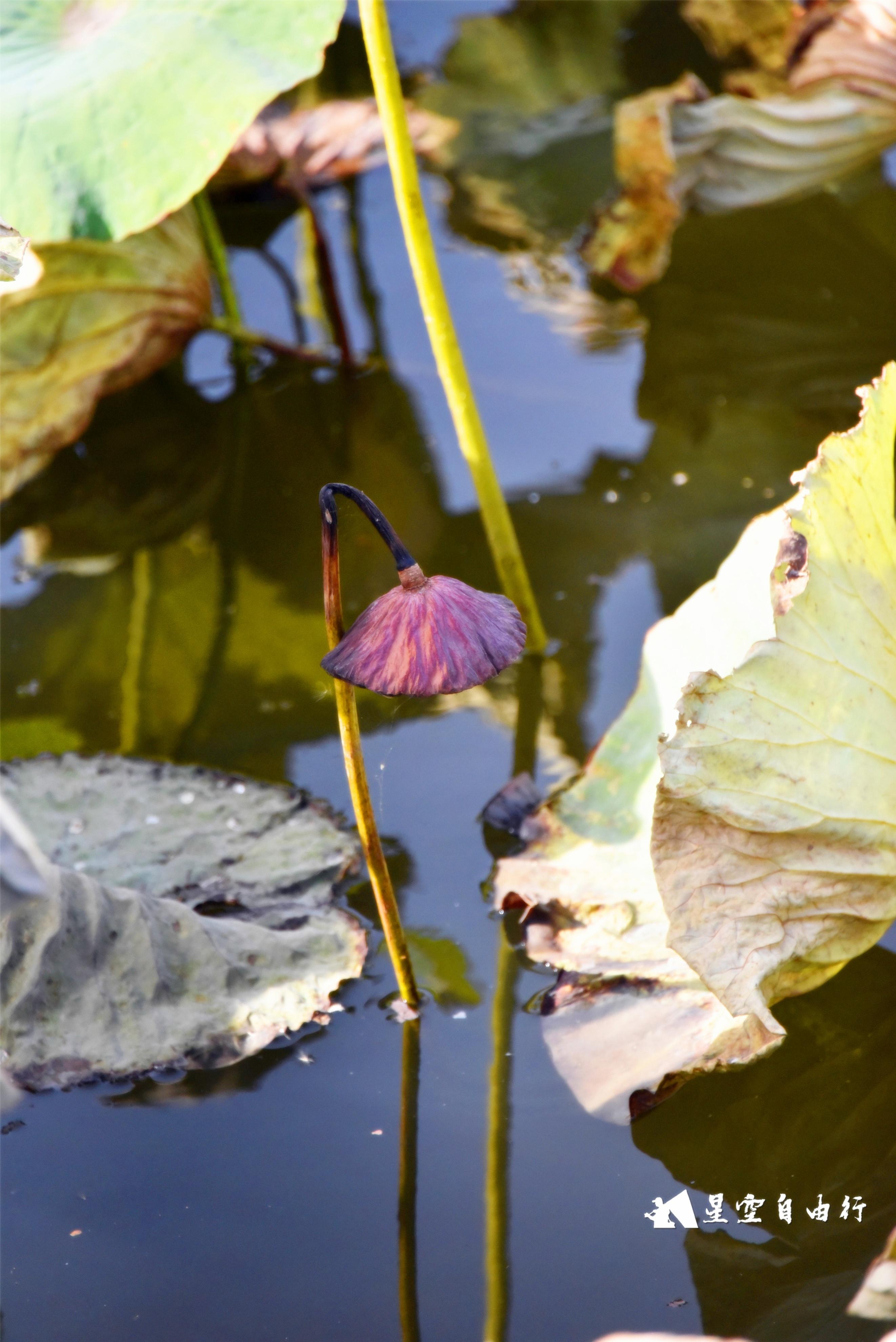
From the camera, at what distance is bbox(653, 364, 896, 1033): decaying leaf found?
2.71ft

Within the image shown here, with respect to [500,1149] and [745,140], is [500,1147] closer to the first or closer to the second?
[500,1149]

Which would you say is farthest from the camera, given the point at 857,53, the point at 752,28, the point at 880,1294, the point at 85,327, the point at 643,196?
the point at 752,28

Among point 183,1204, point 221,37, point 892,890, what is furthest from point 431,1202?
→ point 221,37

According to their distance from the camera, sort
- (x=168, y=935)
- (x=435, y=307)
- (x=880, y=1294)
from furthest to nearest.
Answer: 1. (x=435, y=307)
2. (x=168, y=935)
3. (x=880, y=1294)

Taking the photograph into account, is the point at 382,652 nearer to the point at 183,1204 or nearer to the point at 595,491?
the point at 183,1204

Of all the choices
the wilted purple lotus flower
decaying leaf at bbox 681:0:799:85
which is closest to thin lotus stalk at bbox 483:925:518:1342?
the wilted purple lotus flower

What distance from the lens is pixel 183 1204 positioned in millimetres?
870

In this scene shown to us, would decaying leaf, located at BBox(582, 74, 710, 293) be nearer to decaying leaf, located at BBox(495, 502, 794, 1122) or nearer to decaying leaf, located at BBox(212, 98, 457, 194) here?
decaying leaf, located at BBox(212, 98, 457, 194)

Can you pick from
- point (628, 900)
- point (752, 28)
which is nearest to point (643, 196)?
point (752, 28)

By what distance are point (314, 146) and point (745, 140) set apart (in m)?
0.66

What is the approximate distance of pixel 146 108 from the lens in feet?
3.84

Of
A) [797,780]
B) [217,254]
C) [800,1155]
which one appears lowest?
[800,1155]

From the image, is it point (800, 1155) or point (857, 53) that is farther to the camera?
point (857, 53)

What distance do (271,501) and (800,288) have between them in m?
0.91
